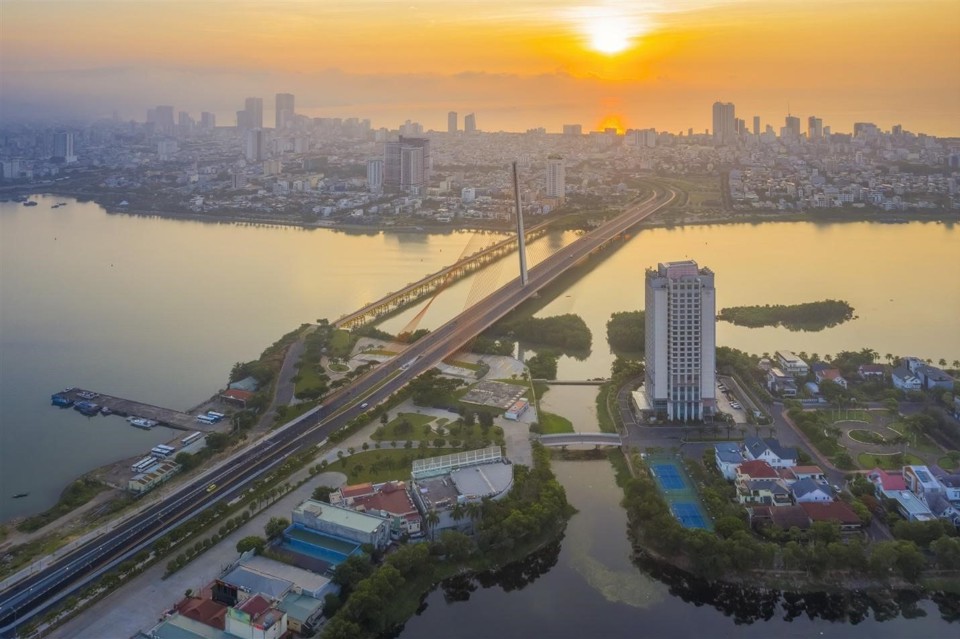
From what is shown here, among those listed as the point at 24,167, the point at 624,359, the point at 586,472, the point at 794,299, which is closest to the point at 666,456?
the point at 586,472

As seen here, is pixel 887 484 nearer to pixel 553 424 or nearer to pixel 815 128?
pixel 553 424

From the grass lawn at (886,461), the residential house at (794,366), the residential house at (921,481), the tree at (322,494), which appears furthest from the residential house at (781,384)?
the tree at (322,494)

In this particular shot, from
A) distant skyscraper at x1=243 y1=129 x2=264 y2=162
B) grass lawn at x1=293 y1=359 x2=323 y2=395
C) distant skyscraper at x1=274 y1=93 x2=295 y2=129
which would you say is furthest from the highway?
distant skyscraper at x1=274 y1=93 x2=295 y2=129

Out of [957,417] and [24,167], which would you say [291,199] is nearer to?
[24,167]

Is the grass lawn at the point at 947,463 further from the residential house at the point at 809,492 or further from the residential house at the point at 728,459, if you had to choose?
the residential house at the point at 728,459

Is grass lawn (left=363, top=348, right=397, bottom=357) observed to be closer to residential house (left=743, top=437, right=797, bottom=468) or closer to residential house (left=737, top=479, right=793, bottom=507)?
residential house (left=743, top=437, right=797, bottom=468)

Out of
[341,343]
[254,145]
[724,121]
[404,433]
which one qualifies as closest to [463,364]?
[341,343]
